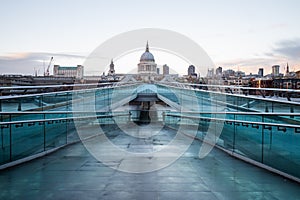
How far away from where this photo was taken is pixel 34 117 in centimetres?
624

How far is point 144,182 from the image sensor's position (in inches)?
170

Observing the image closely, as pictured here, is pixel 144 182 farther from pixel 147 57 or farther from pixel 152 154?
pixel 147 57

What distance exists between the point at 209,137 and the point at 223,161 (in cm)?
207

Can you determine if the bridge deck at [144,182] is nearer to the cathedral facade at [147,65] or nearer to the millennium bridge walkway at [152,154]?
the millennium bridge walkway at [152,154]

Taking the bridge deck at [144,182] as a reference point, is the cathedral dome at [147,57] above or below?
above

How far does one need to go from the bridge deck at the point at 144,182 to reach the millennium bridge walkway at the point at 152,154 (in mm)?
12


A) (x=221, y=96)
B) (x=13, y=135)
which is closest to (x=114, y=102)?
(x=221, y=96)

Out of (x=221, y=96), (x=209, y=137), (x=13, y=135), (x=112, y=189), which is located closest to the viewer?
(x=112, y=189)

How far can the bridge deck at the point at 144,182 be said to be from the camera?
3.84m

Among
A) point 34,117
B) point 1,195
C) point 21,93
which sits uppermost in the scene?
point 21,93

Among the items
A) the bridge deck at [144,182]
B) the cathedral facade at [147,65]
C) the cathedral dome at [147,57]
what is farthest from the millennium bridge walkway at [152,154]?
the cathedral dome at [147,57]

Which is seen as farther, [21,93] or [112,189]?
[21,93]

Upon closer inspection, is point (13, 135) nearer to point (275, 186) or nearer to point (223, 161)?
point (223, 161)

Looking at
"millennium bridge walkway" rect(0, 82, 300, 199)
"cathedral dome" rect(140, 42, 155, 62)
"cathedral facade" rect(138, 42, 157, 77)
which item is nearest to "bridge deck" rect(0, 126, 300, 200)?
"millennium bridge walkway" rect(0, 82, 300, 199)
